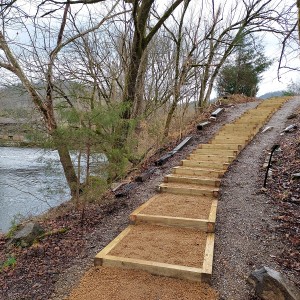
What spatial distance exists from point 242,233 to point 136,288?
1735 mm

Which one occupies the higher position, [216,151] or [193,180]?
[216,151]

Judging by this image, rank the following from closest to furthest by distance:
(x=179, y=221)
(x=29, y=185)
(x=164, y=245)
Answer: (x=164, y=245) → (x=179, y=221) → (x=29, y=185)

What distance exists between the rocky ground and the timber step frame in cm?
17

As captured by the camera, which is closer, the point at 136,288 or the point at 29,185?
the point at 136,288

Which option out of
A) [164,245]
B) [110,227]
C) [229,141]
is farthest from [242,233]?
[229,141]

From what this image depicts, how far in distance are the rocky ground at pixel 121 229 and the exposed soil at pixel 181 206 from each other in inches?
10.3

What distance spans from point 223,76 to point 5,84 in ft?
49.7

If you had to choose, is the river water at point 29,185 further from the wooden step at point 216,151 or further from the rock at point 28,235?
the wooden step at point 216,151

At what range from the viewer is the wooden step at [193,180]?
5516mm

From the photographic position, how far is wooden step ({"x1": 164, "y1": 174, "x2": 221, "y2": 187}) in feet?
18.1

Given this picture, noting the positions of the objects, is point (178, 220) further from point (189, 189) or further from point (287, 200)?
point (287, 200)

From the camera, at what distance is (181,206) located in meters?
4.58

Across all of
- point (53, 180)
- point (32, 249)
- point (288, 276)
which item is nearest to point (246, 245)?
Answer: point (288, 276)

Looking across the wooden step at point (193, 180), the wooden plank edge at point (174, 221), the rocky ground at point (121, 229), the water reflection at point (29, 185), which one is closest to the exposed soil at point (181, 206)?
the wooden plank edge at point (174, 221)
